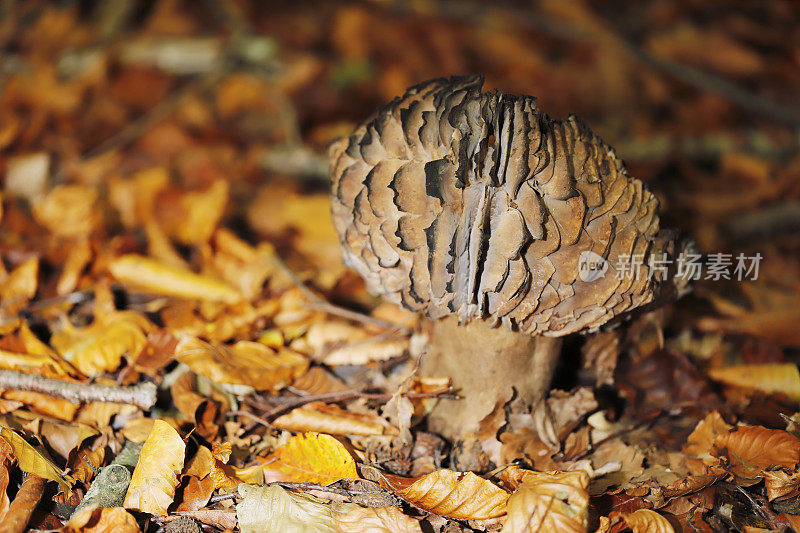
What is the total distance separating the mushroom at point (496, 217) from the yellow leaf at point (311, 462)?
492 millimetres

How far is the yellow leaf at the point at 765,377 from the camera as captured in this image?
2.29 meters

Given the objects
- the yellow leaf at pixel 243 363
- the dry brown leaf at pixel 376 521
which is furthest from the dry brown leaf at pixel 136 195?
the dry brown leaf at pixel 376 521

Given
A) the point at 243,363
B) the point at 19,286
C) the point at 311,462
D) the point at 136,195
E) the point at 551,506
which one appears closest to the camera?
the point at 551,506

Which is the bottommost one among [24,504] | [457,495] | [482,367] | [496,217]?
[24,504]

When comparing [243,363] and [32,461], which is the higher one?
[243,363]

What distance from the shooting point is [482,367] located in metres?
2.15

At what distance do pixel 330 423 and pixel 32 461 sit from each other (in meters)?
0.87

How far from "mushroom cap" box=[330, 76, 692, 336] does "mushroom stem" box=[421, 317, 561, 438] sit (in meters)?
0.14

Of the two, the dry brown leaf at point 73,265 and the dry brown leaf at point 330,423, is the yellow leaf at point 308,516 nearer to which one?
the dry brown leaf at point 330,423

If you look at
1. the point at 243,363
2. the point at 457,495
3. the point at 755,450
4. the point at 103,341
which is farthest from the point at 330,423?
the point at 755,450

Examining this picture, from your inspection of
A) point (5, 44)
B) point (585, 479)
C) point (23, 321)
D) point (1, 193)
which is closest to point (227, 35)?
point (5, 44)

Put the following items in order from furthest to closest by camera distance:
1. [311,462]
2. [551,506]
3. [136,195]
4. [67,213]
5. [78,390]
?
1. [136,195]
2. [67,213]
3. [78,390]
4. [311,462]
5. [551,506]

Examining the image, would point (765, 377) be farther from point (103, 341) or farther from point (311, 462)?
point (103, 341)

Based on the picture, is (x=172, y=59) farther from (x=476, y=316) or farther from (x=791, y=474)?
(x=791, y=474)
